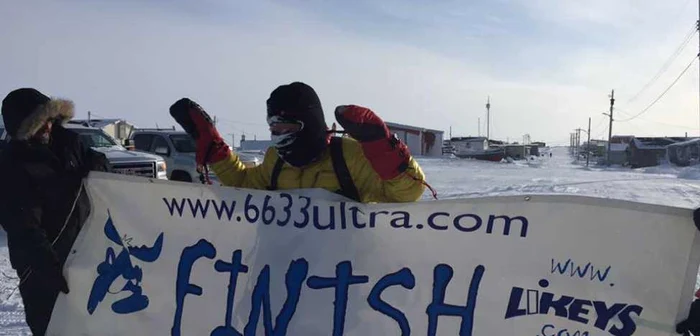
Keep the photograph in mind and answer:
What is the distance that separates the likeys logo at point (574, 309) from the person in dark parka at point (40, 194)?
89.5 inches

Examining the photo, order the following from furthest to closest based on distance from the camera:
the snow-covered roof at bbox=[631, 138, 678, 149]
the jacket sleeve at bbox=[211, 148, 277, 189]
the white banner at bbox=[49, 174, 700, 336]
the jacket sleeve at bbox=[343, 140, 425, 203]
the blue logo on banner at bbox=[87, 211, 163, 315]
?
the snow-covered roof at bbox=[631, 138, 678, 149] < the jacket sleeve at bbox=[211, 148, 277, 189] < the blue logo on banner at bbox=[87, 211, 163, 315] < the jacket sleeve at bbox=[343, 140, 425, 203] < the white banner at bbox=[49, 174, 700, 336]

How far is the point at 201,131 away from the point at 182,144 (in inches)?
462

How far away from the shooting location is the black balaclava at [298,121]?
9.00 feet

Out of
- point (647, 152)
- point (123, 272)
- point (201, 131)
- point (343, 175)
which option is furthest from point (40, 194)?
point (647, 152)

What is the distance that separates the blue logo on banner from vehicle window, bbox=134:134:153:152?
12.7 metres

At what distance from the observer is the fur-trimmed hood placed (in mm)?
2855

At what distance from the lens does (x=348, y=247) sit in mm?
2658

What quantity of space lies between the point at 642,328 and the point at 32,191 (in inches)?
117

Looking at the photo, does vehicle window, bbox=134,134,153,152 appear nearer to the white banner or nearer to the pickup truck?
the pickup truck

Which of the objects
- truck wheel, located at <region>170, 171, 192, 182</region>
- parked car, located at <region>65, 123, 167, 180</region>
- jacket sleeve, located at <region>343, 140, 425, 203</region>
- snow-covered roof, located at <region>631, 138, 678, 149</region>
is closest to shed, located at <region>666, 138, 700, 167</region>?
snow-covered roof, located at <region>631, 138, 678, 149</region>

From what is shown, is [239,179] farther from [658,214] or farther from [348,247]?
[658,214]

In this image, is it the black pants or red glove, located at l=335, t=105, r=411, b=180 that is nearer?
red glove, located at l=335, t=105, r=411, b=180

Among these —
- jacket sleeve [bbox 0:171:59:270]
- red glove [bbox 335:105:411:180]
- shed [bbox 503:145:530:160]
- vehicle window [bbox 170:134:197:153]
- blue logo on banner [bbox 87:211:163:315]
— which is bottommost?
shed [bbox 503:145:530:160]

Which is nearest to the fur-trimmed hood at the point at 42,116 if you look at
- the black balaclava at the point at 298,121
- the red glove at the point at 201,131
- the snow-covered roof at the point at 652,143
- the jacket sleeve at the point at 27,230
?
the jacket sleeve at the point at 27,230
